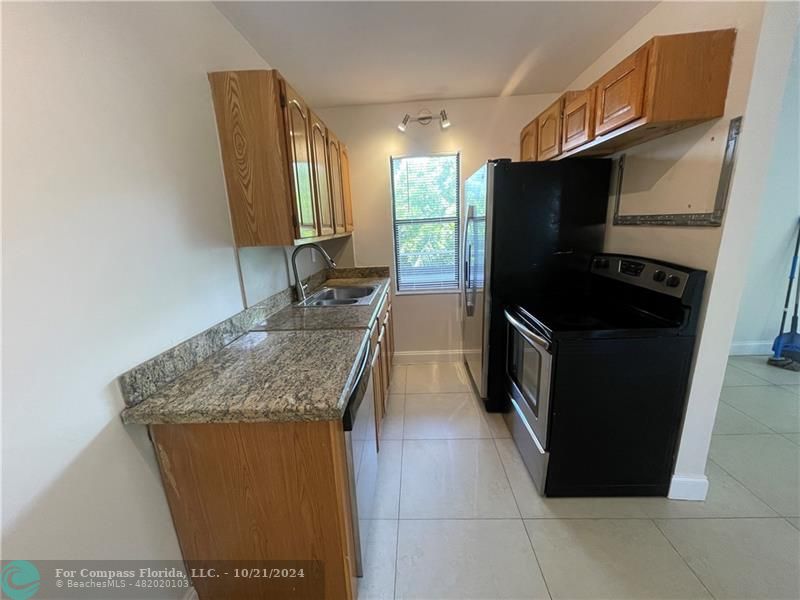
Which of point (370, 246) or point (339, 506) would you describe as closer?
point (339, 506)

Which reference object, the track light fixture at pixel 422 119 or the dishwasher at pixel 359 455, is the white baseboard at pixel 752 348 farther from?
the dishwasher at pixel 359 455

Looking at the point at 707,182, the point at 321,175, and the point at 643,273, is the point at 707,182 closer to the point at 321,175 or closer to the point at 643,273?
the point at 643,273

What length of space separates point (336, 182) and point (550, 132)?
160 cm

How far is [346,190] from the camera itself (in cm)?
287

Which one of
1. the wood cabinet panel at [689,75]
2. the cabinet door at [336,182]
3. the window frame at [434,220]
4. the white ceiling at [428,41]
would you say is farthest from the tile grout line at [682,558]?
the white ceiling at [428,41]

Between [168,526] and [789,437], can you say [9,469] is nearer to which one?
[168,526]

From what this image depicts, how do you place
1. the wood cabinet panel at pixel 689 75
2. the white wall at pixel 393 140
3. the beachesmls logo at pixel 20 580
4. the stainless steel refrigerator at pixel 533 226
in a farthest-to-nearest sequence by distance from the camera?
the white wall at pixel 393 140
the stainless steel refrigerator at pixel 533 226
the wood cabinet panel at pixel 689 75
the beachesmls logo at pixel 20 580

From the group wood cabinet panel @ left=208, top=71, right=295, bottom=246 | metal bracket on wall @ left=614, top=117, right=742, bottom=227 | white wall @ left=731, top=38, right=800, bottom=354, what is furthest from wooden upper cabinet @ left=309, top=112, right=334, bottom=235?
white wall @ left=731, top=38, right=800, bottom=354

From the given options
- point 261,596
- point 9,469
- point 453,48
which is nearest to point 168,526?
point 261,596

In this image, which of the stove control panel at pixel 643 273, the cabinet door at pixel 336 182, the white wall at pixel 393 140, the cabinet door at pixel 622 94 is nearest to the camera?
the cabinet door at pixel 622 94

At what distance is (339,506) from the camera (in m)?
1.04

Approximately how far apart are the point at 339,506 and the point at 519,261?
5.79 ft

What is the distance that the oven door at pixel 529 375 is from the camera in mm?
1611

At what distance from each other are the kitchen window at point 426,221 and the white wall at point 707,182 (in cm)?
152
